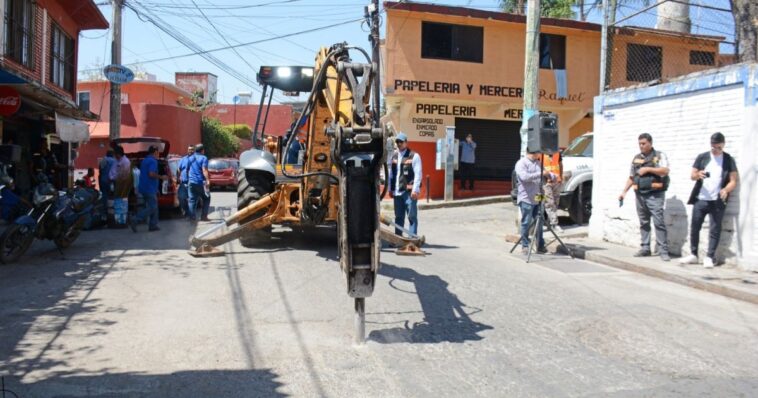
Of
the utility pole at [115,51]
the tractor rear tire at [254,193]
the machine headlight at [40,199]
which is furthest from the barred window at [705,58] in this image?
the utility pole at [115,51]

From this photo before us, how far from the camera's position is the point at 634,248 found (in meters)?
10.9

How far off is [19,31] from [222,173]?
39.7ft

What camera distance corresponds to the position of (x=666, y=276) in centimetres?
859

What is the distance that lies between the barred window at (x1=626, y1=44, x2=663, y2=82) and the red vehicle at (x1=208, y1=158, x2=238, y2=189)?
15.9 metres

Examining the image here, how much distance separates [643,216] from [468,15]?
1275cm

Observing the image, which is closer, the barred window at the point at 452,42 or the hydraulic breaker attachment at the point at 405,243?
the hydraulic breaker attachment at the point at 405,243

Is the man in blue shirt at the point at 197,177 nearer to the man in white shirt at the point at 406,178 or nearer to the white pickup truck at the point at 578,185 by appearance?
the man in white shirt at the point at 406,178

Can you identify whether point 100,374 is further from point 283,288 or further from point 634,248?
point 634,248

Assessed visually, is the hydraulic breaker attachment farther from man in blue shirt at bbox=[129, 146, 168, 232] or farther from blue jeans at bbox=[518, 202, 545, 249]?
man in blue shirt at bbox=[129, 146, 168, 232]

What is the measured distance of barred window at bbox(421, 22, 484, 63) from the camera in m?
20.9

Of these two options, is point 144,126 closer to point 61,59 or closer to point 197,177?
point 61,59

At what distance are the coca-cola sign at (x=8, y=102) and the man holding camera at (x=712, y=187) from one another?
1170 centimetres

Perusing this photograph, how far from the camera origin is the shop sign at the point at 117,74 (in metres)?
18.7

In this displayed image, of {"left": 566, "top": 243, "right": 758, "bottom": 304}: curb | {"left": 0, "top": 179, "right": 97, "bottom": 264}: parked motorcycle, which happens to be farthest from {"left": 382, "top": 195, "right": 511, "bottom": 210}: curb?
{"left": 0, "top": 179, "right": 97, "bottom": 264}: parked motorcycle
